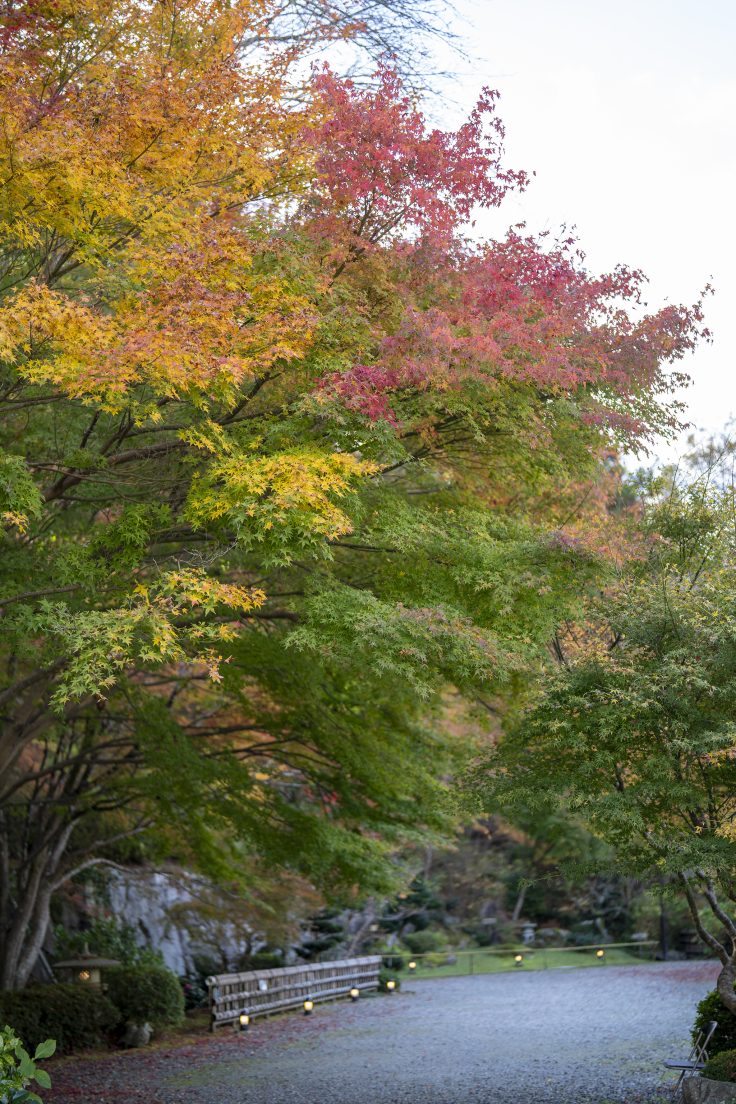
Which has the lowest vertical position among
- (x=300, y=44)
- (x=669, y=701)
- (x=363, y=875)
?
(x=363, y=875)

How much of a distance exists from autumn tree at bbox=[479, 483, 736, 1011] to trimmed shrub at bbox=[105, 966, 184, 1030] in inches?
335

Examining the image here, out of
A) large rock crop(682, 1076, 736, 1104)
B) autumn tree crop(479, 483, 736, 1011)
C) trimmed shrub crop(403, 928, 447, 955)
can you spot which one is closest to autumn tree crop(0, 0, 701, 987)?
autumn tree crop(479, 483, 736, 1011)

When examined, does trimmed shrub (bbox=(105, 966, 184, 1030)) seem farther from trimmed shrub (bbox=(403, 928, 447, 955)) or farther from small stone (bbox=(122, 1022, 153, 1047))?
trimmed shrub (bbox=(403, 928, 447, 955))

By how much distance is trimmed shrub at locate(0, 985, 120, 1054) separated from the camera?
12805mm

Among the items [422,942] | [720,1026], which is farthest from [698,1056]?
[422,942]

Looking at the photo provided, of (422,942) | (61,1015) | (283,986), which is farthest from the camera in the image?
(422,942)

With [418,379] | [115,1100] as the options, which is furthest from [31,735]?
[418,379]

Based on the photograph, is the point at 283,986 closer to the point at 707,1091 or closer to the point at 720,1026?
the point at 720,1026

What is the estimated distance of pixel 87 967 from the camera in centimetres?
1448

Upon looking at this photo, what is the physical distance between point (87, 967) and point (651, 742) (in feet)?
32.1

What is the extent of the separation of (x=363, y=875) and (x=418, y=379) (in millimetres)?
6841

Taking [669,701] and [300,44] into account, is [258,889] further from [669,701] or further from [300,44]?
[300,44]

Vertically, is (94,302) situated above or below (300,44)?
below

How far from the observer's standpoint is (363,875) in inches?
484
